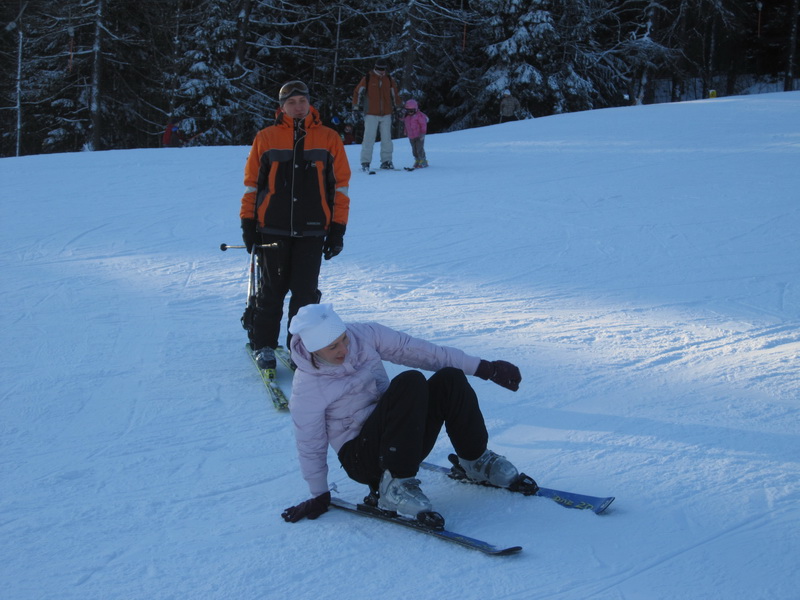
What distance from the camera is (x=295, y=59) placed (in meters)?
30.4

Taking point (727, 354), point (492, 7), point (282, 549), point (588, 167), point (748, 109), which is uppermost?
point (492, 7)

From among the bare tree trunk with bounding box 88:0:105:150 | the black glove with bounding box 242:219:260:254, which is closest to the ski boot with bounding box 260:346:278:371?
the black glove with bounding box 242:219:260:254

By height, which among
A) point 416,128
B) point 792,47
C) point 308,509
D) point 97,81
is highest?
point 792,47

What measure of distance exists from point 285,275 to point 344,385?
75.3 inches

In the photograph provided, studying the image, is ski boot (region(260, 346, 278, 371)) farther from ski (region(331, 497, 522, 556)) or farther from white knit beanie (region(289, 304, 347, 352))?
white knit beanie (region(289, 304, 347, 352))

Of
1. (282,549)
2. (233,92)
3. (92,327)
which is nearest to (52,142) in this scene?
(233,92)

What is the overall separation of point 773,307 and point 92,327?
521cm

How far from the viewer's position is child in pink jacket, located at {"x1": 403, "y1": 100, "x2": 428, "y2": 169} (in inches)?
501

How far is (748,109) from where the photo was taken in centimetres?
1642

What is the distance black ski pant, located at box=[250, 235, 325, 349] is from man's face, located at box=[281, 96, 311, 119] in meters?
0.75

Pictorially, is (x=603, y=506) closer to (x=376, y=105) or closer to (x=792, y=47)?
(x=376, y=105)

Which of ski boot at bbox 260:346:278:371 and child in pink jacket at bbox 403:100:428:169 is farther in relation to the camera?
child in pink jacket at bbox 403:100:428:169

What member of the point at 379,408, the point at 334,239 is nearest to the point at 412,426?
the point at 379,408

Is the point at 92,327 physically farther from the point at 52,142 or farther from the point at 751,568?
the point at 52,142
